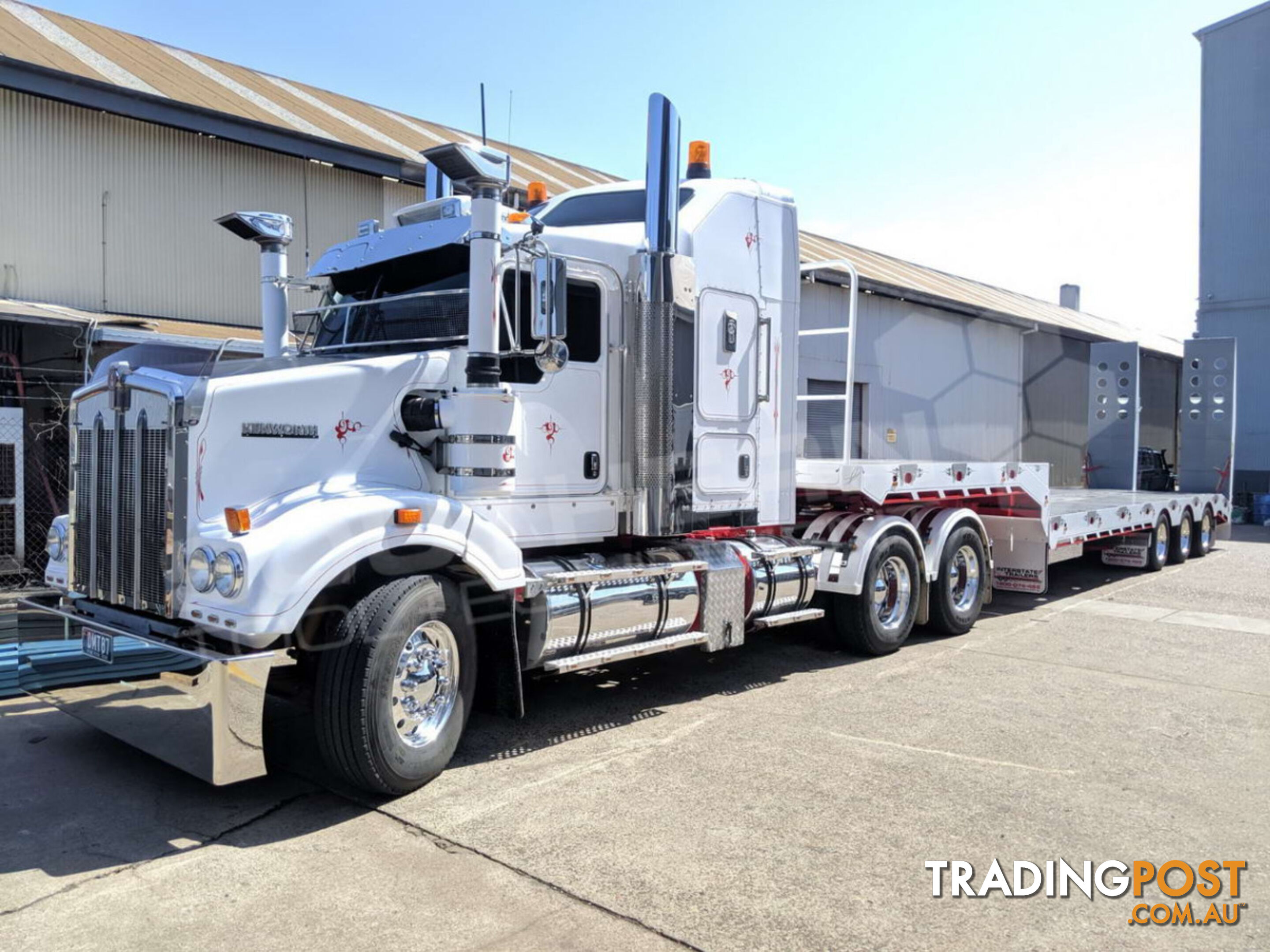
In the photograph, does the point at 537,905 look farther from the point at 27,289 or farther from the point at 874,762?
the point at 27,289

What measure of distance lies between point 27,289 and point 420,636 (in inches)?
341

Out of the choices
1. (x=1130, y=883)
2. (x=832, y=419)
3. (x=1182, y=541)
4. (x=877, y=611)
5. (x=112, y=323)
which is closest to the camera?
(x=1130, y=883)

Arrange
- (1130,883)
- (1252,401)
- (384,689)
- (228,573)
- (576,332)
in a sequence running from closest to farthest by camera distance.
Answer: (1130,883), (228,573), (384,689), (576,332), (1252,401)

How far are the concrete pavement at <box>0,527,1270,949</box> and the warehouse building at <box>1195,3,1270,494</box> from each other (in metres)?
20.8

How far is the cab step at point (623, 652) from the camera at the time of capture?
570 cm

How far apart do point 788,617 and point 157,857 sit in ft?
15.1

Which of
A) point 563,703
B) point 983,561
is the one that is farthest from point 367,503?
point 983,561

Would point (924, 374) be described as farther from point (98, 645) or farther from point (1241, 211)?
point (98, 645)

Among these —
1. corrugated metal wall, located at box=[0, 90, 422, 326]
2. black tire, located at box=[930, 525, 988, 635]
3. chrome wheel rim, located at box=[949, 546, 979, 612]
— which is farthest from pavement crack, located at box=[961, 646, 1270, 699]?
corrugated metal wall, located at box=[0, 90, 422, 326]

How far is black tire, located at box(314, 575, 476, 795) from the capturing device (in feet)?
15.0

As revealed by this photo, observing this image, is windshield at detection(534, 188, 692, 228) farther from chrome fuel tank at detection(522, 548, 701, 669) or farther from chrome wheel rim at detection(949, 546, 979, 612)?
chrome wheel rim at detection(949, 546, 979, 612)

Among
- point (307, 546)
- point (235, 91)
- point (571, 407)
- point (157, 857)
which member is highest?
point (235, 91)

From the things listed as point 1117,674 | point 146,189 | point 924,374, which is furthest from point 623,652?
point 924,374

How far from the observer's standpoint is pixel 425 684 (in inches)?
195
